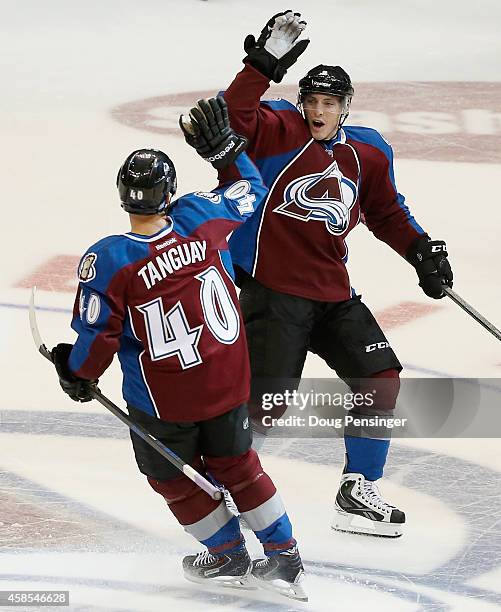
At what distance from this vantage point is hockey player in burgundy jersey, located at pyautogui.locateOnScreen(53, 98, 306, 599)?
10.7 ft

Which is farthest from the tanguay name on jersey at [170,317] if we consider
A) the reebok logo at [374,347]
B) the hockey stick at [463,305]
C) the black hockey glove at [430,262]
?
the hockey stick at [463,305]

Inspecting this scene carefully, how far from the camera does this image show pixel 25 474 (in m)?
4.18

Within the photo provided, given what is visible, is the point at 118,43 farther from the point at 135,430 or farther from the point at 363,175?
the point at 135,430

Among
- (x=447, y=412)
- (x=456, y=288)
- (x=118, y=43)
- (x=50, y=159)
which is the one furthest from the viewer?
(x=118, y=43)

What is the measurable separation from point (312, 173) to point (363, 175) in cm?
18

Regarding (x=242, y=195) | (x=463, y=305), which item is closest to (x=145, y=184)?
(x=242, y=195)

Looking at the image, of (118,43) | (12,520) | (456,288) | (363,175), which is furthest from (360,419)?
(118,43)

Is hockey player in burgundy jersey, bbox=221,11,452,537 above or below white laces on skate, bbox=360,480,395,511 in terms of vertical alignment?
above

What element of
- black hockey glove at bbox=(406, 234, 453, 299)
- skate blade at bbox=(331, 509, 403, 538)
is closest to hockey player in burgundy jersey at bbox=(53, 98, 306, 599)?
skate blade at bbox=(331, 509, 403, 538)

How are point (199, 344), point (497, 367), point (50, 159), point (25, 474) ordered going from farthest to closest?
point (50, 159) < point (497, 367) < point (25, 474) < point (199, 344)

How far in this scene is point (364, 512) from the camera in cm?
394

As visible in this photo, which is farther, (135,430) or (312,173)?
(312,173)

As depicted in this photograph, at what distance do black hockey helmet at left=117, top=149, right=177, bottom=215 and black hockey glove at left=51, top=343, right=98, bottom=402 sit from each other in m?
0.38

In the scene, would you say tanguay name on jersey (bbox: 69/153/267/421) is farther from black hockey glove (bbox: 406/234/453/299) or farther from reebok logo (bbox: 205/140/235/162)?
black hockey glove (bbox: 406/234/453/299)
